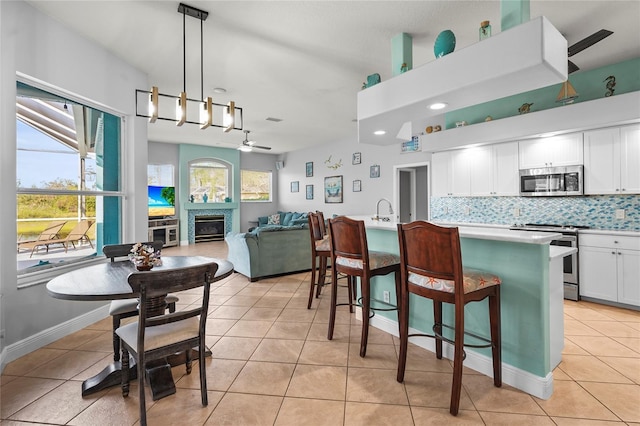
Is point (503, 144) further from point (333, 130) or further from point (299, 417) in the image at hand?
point (299, 417)

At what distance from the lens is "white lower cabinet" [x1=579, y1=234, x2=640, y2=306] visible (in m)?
3.49

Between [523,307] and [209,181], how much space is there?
931 centimetres

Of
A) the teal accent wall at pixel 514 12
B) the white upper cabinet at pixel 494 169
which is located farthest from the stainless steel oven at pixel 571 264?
the teal accent wall at pixel 514 12

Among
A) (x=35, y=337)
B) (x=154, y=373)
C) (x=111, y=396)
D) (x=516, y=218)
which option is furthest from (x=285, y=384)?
(x=516, y=218)

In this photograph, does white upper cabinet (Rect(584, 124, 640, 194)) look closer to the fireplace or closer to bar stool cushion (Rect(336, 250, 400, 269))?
Result: bar stool cushion (Rect(336, 250, 400, 269))

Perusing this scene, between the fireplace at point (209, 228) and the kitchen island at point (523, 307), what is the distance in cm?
840

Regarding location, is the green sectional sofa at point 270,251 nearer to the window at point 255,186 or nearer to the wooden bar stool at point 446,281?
the wooden bar stool at point 446,281

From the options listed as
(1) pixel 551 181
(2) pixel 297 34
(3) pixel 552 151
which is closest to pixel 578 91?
(3) pixel 552 151

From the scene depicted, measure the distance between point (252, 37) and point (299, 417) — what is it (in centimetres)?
341

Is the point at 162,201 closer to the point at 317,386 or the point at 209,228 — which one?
the point at 209,228

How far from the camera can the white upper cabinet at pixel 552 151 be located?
3969mm

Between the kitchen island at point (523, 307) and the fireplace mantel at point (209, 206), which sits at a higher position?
the fireplace mantel at point (209, 206)

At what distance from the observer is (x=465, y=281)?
195 cm

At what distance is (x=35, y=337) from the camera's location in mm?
2688
